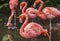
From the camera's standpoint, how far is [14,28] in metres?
4.08

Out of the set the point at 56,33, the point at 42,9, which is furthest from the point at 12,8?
the point at 56,33

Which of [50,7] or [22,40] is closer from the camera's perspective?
[22,40]

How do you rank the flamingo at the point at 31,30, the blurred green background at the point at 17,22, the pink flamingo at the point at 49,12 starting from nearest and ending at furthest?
the flamingo at the point at 31,30 → the blurred green background at the point at 17,22 → the pink flamingo at the point at 49,12

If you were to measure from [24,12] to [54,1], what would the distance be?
395 millimetres

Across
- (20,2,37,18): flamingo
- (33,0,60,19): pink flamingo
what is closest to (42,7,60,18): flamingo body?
(33,0,60,19): pink flamingo

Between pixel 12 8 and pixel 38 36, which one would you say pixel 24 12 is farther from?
pixel 38 36

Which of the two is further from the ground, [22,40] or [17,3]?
[17,3]

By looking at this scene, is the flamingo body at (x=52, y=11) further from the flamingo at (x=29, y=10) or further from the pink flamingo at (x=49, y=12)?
the flamingo at (x=29, y=10)

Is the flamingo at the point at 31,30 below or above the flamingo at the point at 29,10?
below

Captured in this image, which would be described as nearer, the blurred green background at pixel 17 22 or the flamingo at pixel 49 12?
the blurred green background at pixel 17 22

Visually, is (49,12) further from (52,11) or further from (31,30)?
(31,30)

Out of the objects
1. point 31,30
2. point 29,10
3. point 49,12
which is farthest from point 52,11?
point 31,30

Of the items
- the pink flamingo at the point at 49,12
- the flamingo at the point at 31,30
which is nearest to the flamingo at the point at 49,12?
the pink flamingo at the point at 49,12

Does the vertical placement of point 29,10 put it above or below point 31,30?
above
